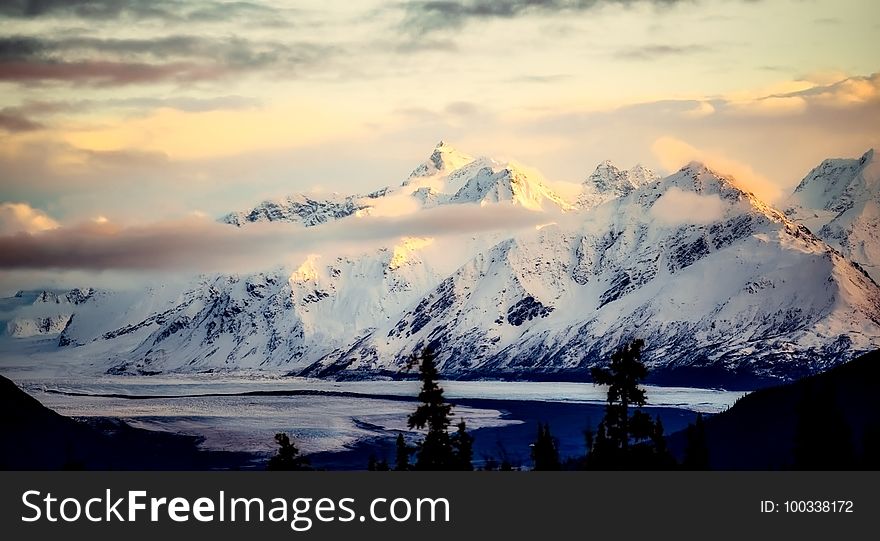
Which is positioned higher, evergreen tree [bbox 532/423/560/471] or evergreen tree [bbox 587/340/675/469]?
evergreen tree [bbox 587/340/675/469]

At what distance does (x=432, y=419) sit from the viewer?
92.9 m

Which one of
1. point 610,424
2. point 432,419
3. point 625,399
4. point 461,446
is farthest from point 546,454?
point 625,399

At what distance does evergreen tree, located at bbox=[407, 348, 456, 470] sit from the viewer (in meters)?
91.9

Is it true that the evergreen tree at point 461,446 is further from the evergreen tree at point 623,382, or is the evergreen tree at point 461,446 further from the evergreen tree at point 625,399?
the evergreen tree at point 623,382

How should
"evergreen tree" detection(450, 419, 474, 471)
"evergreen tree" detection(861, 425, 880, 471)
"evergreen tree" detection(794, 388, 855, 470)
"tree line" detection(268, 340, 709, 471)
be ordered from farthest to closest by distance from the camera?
"evergreen tree" detection(861, 425, 880, 471) < "evergreen tree" detection(794, 388, 855, 470) < "evergreen tree" detection(450, 419, 474, 471) < "tree line" detection(268, 340, 709, 471)

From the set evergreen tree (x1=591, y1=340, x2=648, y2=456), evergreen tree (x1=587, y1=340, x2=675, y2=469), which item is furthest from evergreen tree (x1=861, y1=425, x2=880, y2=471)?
evergreen tree (x1=591, y1=340, x2=648, y2=456)

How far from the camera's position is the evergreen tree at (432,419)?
302 ft

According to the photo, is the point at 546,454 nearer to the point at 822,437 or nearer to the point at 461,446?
the point at 461,446

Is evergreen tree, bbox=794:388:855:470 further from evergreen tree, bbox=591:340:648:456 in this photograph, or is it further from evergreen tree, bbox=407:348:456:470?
evergreen tree, bbox=407:348:456:470

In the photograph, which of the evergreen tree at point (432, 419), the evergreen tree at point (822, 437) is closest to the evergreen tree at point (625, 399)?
the evergreen tree at point (432, 419)

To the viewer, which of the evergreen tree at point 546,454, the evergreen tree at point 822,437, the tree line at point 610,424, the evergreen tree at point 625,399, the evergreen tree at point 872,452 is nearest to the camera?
the evergreen tree at point 625,399
